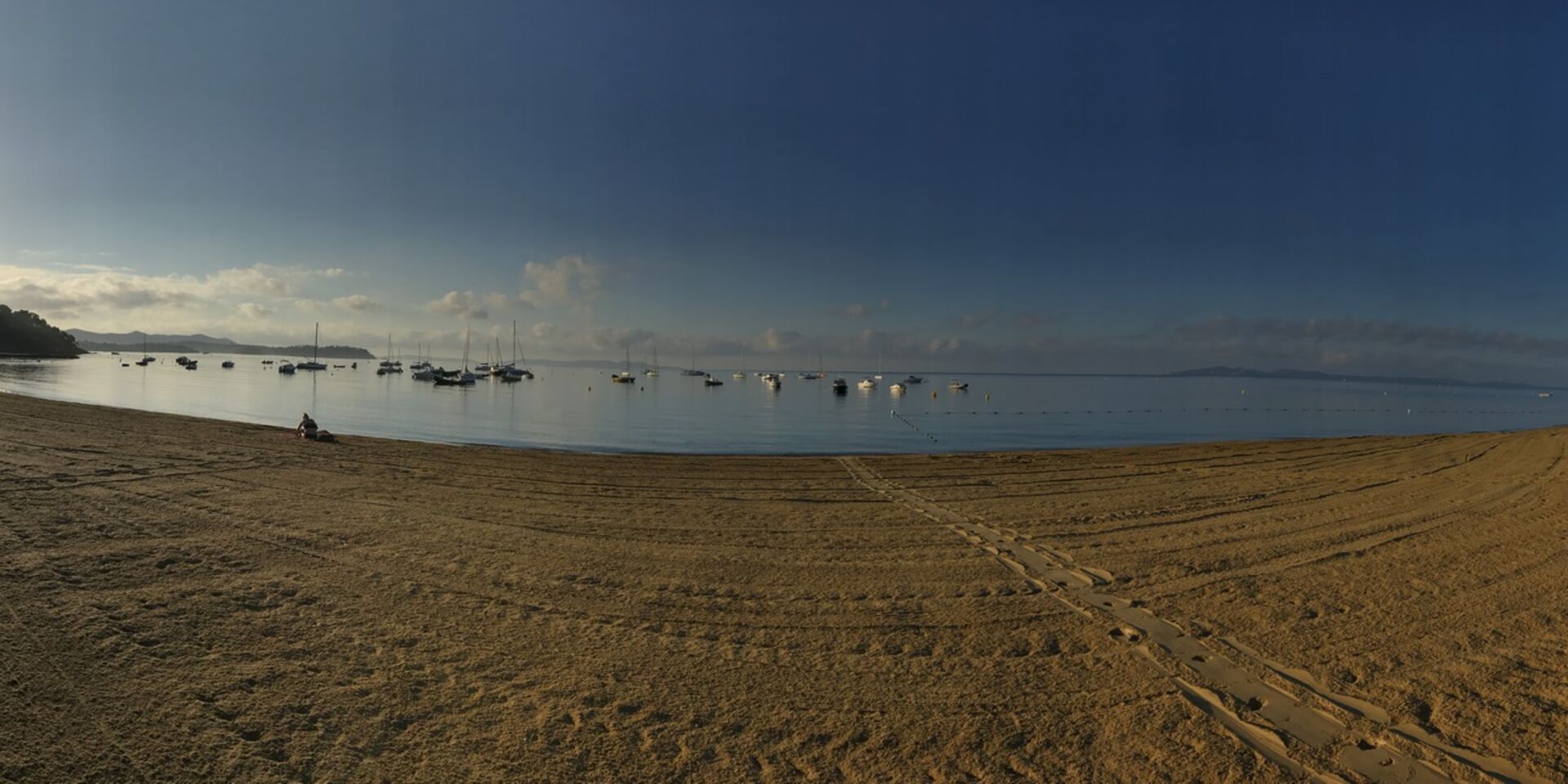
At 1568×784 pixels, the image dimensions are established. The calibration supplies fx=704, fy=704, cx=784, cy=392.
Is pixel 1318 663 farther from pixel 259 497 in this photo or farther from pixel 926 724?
pixel 259 497

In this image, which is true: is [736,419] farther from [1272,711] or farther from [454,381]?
[454,381]

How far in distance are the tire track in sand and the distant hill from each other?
605ft

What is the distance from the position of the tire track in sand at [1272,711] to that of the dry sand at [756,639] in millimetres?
27

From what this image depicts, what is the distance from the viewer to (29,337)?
135 metres

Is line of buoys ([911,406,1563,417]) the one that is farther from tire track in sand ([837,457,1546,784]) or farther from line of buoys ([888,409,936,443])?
tire track in sand ([837,457,1546,784])

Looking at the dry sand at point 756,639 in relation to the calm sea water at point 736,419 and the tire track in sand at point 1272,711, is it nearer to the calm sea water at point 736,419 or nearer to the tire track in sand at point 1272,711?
the tire track in sand at point 1272,711

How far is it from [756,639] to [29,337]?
194475 millimetres

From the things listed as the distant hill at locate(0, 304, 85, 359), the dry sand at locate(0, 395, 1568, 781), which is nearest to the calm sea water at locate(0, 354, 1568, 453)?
the dry sand at locate(0, 395, 1568, 781)

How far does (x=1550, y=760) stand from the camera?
4.21m

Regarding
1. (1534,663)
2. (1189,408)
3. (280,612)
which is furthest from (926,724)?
(1189,408)

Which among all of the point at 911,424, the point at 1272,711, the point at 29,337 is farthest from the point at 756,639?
the point at 29,337

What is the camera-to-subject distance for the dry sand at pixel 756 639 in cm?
420

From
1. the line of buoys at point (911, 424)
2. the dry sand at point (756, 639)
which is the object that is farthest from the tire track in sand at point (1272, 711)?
the line of buoys at point (911, 424)

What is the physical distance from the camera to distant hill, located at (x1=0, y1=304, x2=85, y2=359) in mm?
130850
